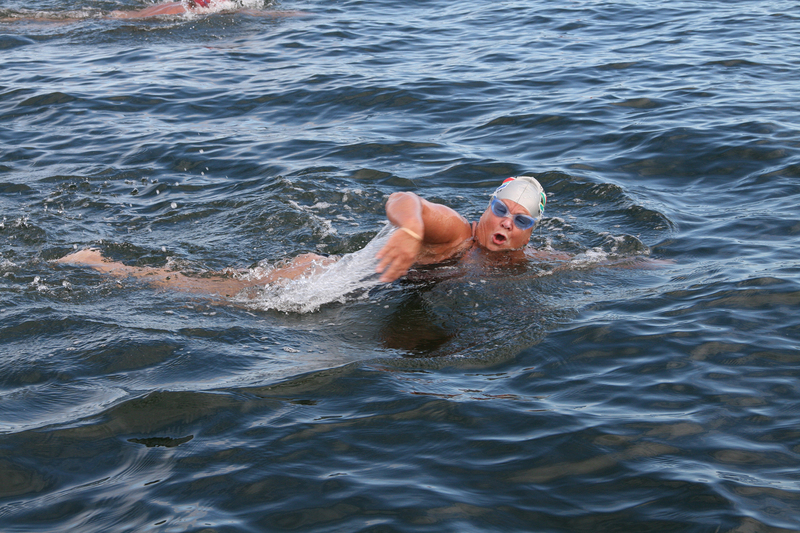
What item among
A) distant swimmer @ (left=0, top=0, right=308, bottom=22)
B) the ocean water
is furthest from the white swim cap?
distant swimmer @ (left=0, top=0, right=308, bottom=22)

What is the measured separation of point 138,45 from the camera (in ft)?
49.7

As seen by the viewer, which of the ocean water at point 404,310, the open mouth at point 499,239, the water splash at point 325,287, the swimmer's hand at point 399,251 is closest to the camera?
the ocean water at point 404,310

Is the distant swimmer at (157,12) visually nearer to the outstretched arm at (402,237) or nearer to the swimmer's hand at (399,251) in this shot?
the outstretched arm at (402,237)

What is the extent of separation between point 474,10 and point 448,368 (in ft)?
48.4

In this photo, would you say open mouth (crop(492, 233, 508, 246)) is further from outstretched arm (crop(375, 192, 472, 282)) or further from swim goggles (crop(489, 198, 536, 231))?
outstretched arm (crop(375, 192, 472, 282))

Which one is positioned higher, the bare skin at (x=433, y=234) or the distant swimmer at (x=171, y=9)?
the distant swimmer at (x=171, y=9)

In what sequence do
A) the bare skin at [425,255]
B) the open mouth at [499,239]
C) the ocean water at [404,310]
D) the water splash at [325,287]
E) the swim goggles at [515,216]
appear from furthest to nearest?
the open mouth at [499,239] → the swim goggles at [515,216] → the bare skin at [425,255] → the water splash at [325,287] → the ocean water at [404,310]

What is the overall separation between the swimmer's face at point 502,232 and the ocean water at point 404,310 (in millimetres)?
248

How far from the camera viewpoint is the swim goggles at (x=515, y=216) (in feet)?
21.4

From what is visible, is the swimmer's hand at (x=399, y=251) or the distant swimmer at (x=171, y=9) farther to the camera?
the distant swimmer at (x=171, y=9)

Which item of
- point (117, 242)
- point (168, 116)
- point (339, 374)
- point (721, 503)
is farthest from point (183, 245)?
point (721, 503)

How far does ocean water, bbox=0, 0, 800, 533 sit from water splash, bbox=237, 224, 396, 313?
0.09 feet

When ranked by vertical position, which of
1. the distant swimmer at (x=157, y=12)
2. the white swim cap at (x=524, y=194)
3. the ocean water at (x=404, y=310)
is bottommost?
the ocean water at (x=404, y=310)

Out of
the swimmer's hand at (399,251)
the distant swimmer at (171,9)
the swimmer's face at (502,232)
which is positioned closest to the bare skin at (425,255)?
the swimmer's face at (502,232)
